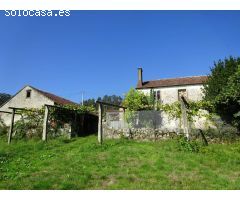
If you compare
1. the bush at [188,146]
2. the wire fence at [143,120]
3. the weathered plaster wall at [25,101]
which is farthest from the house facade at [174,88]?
the bush at [188,146]

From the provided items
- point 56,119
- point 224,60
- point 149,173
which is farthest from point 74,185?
point 224,60

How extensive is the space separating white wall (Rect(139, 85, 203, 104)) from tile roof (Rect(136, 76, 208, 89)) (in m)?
0.39

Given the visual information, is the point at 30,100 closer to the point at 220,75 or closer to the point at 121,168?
the point at 220,75

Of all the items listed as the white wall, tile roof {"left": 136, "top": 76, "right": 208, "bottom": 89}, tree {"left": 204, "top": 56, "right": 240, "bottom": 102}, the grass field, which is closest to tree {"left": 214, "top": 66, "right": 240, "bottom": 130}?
the grass field

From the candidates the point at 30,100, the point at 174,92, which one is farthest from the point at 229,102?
the point at 30,100

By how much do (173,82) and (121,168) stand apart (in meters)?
25.7

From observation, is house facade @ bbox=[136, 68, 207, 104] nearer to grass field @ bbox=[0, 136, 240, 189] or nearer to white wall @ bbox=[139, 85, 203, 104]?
white wall @ bbox=[139, 85, 203, 104]

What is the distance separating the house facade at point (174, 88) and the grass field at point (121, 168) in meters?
17.8

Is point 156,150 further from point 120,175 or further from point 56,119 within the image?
point 56,119

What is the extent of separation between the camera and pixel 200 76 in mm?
35594

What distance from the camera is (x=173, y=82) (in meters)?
35.6

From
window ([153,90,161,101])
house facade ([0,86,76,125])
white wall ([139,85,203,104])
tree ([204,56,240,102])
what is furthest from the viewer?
window ([153,90,161,101])

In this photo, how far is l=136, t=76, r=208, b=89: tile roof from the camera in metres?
34.2

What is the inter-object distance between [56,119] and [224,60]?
16.1 m
